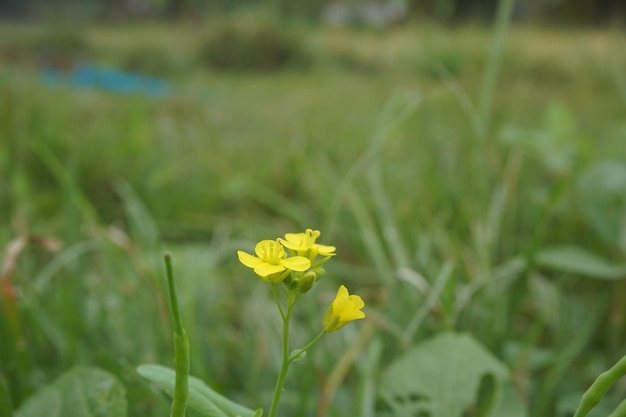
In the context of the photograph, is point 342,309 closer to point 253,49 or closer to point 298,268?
point 298,268

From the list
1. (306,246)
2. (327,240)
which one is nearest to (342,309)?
(306,246)

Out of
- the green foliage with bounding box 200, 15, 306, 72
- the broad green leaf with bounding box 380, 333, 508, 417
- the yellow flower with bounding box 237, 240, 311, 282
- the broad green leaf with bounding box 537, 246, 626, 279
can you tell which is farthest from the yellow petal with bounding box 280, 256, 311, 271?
the green foliage with bounding box 200, 15, 306, 72

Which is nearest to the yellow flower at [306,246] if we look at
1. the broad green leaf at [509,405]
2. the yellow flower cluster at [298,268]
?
the yellow flower cluster at [298,268]

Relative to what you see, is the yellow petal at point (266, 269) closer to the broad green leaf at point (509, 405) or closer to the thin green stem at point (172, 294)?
the thin green stem at point (172, 294)

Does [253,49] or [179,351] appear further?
[253,49]

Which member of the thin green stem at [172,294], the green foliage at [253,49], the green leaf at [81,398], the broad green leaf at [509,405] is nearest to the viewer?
the thin green stem at [172,294]

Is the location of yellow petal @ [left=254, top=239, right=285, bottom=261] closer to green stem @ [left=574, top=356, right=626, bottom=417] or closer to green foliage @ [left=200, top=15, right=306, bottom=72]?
green stem @ [left=574, top=356, right=626, bottom=417]

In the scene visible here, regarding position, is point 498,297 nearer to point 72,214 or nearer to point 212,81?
point 72,214
